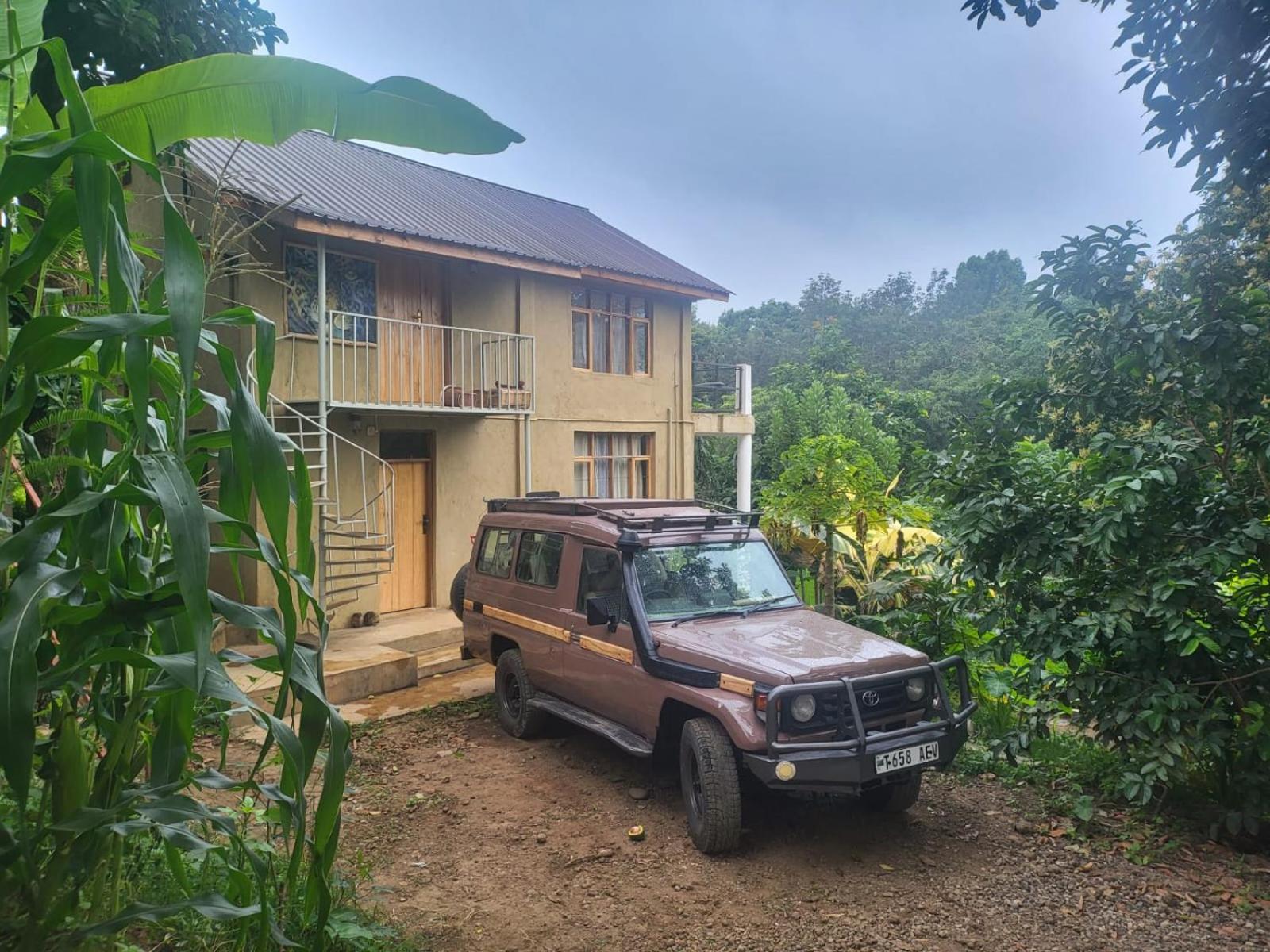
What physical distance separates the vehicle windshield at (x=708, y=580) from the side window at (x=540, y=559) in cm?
104

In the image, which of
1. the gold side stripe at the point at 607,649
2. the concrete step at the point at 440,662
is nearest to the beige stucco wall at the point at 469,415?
the concrete step at the point at 440,662

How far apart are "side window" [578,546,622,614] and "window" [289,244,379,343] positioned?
5.54 m

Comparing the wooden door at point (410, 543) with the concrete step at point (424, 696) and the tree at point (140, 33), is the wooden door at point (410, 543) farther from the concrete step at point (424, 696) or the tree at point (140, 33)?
the tree at point (140, 33)

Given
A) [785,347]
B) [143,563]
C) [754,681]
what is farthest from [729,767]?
[785,347]

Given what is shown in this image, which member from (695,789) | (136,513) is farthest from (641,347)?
(136,513)

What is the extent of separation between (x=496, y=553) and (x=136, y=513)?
17.5 feet

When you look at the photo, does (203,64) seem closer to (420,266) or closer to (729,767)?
(729,767)

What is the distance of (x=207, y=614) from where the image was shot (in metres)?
1.55

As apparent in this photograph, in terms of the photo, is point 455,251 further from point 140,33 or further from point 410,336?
point 140,33

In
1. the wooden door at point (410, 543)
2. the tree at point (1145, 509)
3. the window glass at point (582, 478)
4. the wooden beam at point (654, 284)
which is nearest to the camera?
the tree at point (1145, 509)

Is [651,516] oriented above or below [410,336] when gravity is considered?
below

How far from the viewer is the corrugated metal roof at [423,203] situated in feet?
36.3

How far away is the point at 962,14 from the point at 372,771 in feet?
21.6

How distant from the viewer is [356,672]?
343 inches
